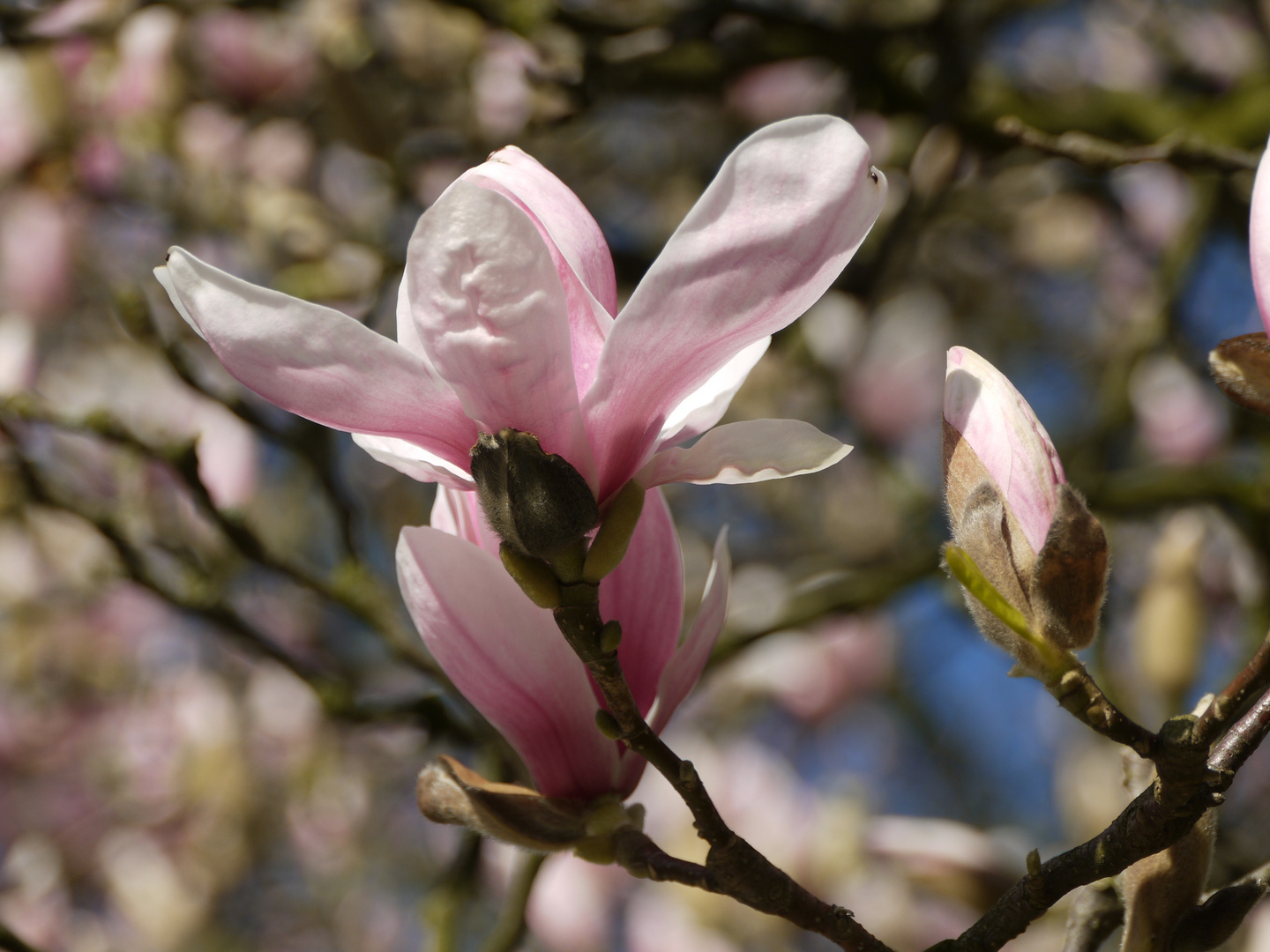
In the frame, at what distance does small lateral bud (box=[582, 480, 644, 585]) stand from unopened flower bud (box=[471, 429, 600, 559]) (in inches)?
0.6

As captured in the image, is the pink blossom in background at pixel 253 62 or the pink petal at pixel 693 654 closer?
the pink petal at pixel 693 654

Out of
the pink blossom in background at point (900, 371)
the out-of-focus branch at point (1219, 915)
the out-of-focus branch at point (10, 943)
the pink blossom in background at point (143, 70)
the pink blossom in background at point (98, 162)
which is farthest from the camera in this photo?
the pink blossom in background at point (900, 371)

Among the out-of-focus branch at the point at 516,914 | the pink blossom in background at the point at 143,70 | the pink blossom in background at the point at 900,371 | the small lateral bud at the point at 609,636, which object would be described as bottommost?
the pink blossom in background at the point at 900,371

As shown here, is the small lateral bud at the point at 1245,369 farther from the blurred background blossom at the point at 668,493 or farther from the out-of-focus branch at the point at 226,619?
the out-of-focus branch at the point at 226,619

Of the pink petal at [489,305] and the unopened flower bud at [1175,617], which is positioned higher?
the pink petal at [489,305]

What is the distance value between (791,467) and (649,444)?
0.21 ft

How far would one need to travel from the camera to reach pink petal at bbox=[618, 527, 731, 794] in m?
0.60

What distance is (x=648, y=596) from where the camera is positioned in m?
0.61

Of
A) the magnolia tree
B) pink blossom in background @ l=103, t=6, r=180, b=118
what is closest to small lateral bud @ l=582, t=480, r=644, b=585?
the magnolia tree

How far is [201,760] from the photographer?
2.15 meters

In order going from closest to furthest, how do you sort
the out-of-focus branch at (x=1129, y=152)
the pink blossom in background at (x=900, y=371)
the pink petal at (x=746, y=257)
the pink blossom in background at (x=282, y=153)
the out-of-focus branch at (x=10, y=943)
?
the pink petal at (x=746, y=257), the out-of-focus branch at (x=10, y=943), the out-of-focus branch at (x=1129, y=152), the pink blossom in background at (x=282, y=153), the pink blossom in background at (x=900, y=371)

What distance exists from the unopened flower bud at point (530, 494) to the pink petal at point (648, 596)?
0.09 m

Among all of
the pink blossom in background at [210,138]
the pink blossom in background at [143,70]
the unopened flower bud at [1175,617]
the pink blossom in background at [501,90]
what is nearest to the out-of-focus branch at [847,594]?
the unopened flower bud at [1175,617]

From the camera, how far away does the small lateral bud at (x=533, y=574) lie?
0.52 meters
